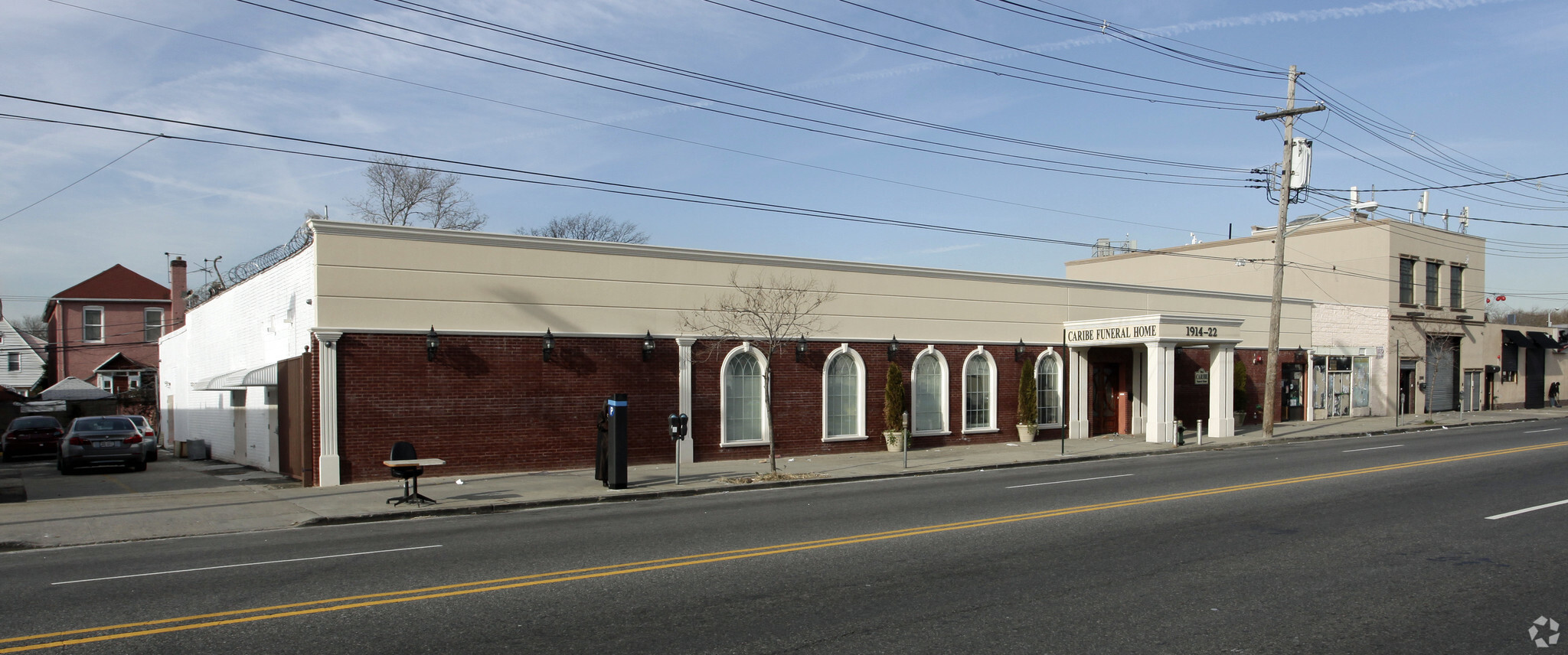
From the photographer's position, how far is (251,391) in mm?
23203

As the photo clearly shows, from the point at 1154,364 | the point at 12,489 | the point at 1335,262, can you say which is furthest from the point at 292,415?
the point at 1335,262

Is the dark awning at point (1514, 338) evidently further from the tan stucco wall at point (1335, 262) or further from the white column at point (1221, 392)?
the white column at point (1221, 392)

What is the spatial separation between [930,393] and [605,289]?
9551 mm

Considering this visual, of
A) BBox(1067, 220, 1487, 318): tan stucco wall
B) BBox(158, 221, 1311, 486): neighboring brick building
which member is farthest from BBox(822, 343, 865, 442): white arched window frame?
BBox(1067, 220, 1487, 318): tan stucco wall

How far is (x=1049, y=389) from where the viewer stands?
90.4 feet

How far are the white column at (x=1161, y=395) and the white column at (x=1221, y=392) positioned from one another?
2514 mm

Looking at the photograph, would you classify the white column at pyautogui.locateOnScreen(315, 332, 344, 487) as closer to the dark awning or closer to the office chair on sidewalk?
the office chair on sidewalk

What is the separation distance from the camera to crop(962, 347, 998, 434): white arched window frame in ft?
84.3

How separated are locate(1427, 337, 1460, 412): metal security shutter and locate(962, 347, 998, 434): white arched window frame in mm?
24837

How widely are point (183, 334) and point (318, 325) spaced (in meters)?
19.7

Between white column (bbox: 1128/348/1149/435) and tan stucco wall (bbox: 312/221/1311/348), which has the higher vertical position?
tan stucco wall (bbox: 312/221/1311/348)

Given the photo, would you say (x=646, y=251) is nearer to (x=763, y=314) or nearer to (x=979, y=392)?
(x=763, y=314)

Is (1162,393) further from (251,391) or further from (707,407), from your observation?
(251,391)

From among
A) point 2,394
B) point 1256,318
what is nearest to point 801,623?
point 1256,318
